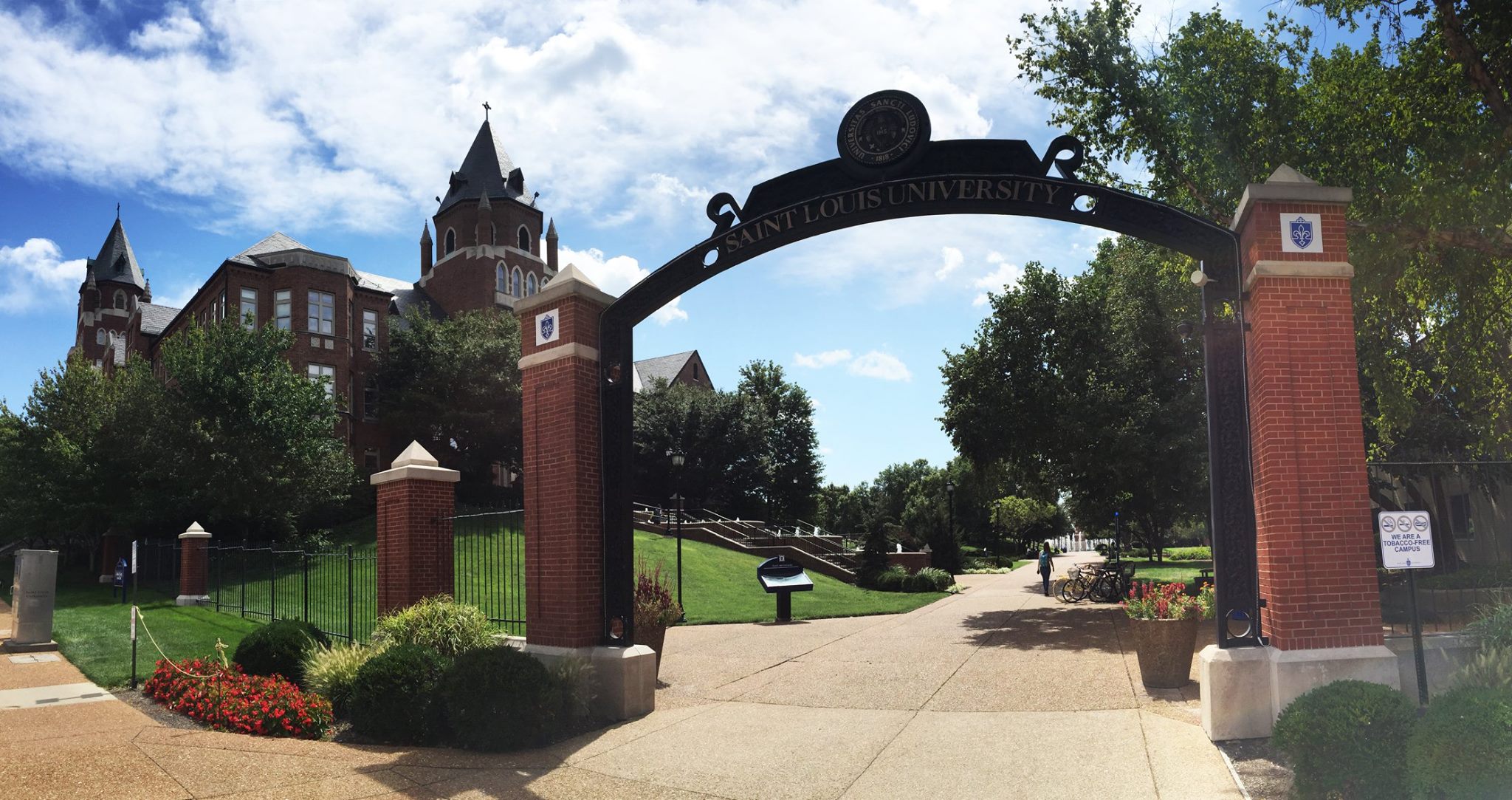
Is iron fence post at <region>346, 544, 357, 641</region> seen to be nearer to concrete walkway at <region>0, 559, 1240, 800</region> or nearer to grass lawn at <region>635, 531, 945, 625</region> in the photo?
concrete walkway at <region>0, 559, 1240, 800</region>

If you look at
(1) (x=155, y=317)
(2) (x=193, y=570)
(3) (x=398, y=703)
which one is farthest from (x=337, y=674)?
(1) (x=155, y=317)

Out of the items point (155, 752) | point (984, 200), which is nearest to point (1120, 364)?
point (984, 200)

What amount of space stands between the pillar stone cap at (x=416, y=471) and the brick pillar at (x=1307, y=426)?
935cm

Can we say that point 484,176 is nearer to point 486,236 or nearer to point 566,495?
point 486,236

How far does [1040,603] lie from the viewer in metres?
25.1

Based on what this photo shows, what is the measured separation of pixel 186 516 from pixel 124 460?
3283 millimetres

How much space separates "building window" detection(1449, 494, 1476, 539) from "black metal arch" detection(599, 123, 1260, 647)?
35111mm

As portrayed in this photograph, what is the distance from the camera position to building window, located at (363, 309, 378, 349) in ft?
159

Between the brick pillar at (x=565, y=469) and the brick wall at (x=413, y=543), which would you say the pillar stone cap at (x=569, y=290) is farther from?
the brick wall at (x=413, y=543)

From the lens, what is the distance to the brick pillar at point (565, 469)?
1016 cm

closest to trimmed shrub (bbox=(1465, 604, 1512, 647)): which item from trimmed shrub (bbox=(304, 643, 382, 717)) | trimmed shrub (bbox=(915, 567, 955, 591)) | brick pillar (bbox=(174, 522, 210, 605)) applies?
trimmed shrub (bbox=(304, 643, 382, 717))

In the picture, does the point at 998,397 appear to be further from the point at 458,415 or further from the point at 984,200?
the point at 458,415

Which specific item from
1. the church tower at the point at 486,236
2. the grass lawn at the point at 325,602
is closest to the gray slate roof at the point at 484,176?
the church tower at the point at 486,236

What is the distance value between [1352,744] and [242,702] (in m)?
9.82
